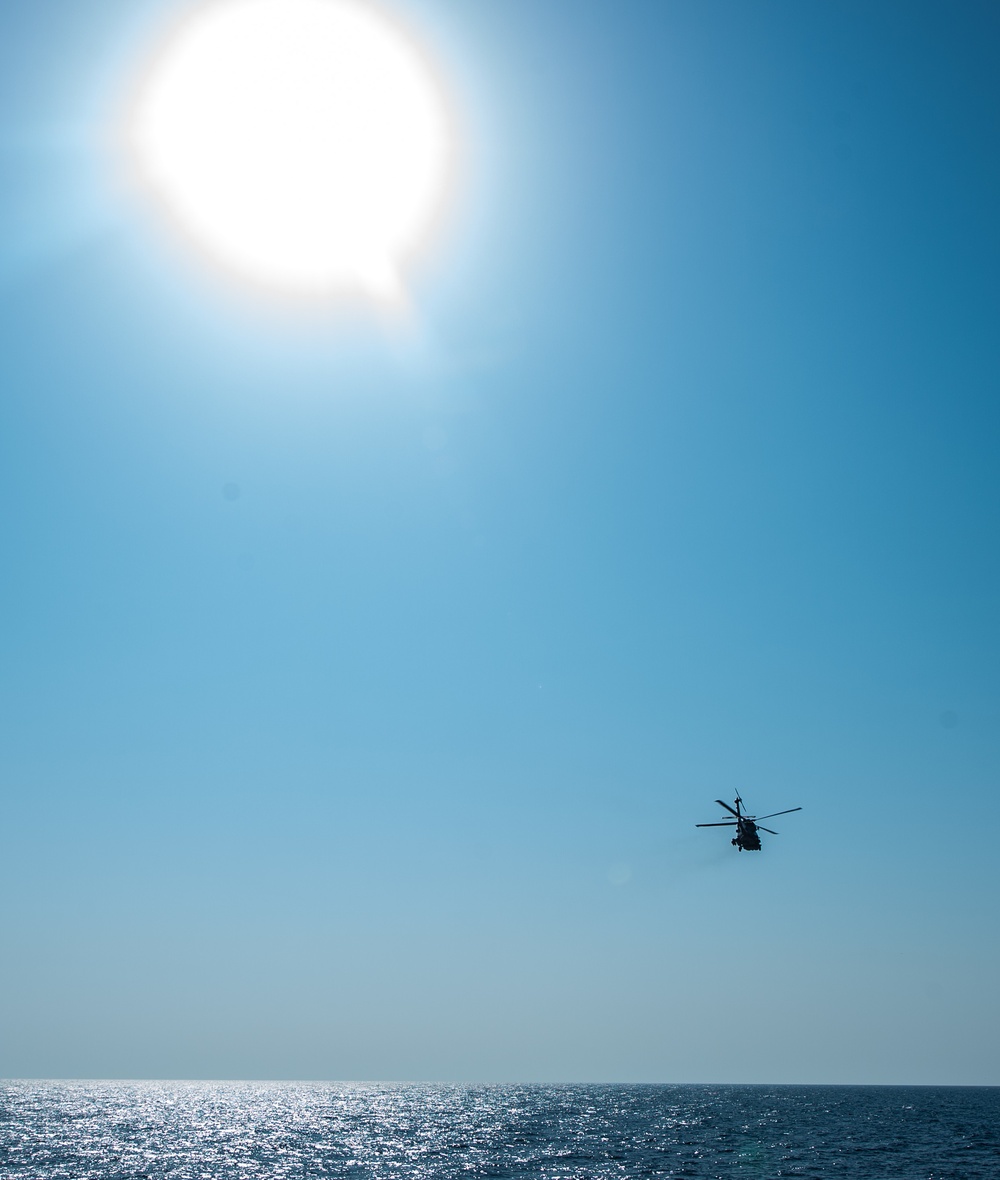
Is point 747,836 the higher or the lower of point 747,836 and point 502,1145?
the higher

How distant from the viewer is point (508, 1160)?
8069 cm

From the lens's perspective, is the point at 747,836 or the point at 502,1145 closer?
the point at 747,836

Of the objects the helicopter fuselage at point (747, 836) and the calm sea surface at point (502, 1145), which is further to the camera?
the calm sea surface at point (502, 1145)

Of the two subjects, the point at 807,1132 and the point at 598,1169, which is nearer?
the point at 598,1169

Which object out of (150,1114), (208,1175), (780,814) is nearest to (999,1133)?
(780,814)

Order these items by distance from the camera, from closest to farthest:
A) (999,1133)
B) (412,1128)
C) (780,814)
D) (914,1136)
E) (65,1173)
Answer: (780,814), (65,1173), (914,1136), (999,1133), (412,1128)

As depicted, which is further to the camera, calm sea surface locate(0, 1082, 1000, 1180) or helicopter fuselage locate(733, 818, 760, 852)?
calm sea surface locate(0, 1082, 1000, 1180)

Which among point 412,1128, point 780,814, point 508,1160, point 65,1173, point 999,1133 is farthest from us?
point 412,1128

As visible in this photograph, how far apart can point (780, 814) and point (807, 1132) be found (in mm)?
72852

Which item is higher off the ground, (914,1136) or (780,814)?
(780,814)

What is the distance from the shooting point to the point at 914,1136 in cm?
11000

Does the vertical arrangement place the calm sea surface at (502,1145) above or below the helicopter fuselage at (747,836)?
below

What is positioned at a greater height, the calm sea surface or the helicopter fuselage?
the helicopter fuselage

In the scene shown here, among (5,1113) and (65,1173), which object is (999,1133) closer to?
(65,1173)
